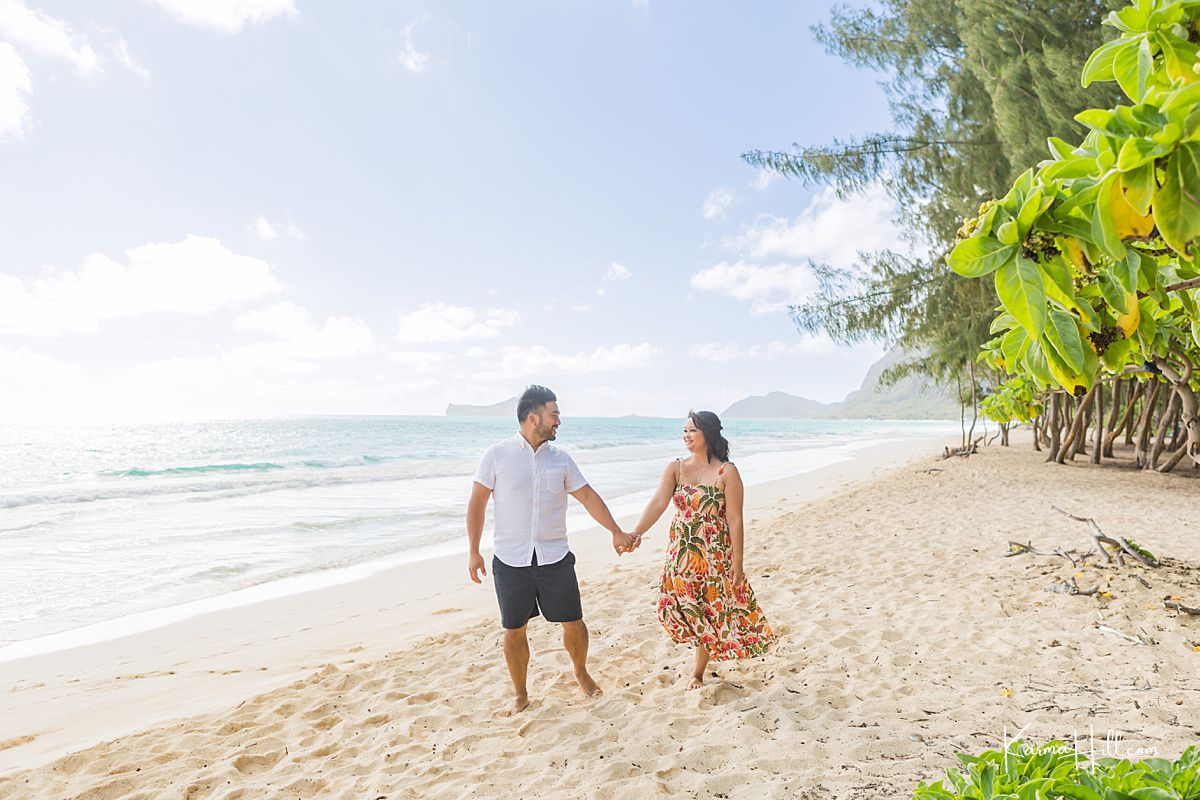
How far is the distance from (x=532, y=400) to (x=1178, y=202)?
320 centimetres

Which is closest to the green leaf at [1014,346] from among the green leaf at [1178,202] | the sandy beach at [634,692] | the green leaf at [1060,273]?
the green leaf at [1060,273]

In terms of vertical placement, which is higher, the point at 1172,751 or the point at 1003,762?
the point at 1003,762

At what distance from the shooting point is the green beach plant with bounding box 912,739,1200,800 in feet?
3.74

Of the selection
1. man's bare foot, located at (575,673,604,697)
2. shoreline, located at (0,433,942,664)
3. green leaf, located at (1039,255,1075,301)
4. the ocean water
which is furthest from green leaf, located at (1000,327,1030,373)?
the ocean water

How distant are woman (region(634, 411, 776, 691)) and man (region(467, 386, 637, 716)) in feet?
1.62

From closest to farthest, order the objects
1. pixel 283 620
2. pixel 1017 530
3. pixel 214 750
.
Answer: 1. pixel 214 750
2. pixel 283 620
3. pixel 1017 530

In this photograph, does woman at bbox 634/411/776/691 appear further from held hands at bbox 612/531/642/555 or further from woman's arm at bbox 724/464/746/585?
held hands at bbox 612/531/642/555

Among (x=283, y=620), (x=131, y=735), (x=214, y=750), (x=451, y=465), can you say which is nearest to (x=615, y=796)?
(x=214, y=750)

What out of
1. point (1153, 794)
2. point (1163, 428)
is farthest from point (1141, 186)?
point (1163, 428)

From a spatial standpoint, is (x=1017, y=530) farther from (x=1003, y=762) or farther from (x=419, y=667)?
(x=1003, y=762)

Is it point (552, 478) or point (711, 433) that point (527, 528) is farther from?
point (711, 433)

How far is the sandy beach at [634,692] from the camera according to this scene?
10.4 ft

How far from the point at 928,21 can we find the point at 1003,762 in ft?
44.0

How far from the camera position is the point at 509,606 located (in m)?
3.84
